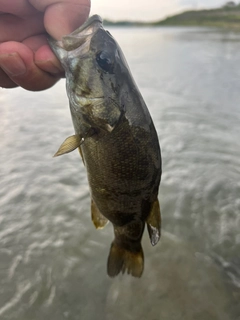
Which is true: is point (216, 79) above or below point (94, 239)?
below

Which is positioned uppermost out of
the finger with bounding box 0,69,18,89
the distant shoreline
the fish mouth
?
the fish mouth

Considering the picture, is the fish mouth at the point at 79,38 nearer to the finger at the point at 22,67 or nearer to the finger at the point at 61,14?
the finger at the point at 61,14

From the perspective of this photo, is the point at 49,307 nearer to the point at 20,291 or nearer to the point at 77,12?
the point at 20,291

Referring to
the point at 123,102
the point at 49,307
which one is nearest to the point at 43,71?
the point at 123,102

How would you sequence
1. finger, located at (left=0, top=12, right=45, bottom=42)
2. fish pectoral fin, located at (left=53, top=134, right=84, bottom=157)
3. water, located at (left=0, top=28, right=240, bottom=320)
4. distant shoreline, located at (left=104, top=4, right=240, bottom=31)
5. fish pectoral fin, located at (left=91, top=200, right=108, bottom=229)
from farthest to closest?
distant shoreline, located at (left=104, top=4, right=240, bottom=31) → water, located at (left=0, top=28, right=240, bottom=320) → fish pectoral fin, located at (left=91, top=200, right=108, bottom=229) → finger, located at (left=0, top=12, right=45, bottom=42) → fish pectoral fin, located at (left=53, top=134, right=84, bottom=157)

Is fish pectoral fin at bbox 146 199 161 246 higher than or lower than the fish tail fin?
higher

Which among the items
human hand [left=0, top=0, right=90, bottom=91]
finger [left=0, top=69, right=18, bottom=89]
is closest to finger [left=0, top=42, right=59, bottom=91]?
human hand [left=0, top=0, right=90, bottom=91]

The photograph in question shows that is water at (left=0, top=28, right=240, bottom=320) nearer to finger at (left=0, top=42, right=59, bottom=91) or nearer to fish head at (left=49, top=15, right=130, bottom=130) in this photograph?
fish head at (left=49, top=15, right=130, bottom=130)
